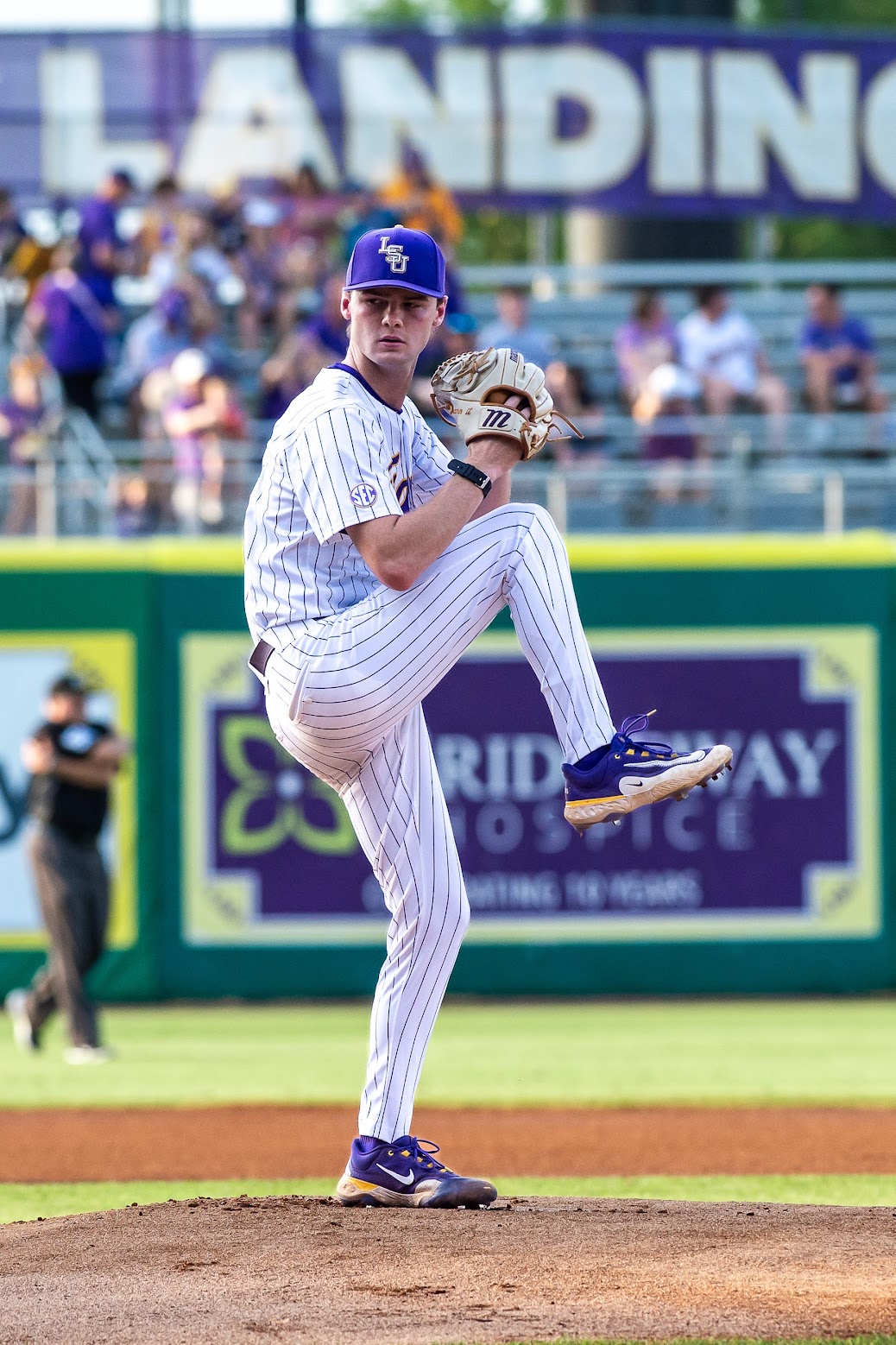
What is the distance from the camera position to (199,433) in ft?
39.8

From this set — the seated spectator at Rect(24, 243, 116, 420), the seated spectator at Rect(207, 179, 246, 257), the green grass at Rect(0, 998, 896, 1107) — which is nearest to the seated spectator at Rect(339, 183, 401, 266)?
the seated spectator at Rect(207, 179, 246, 257)

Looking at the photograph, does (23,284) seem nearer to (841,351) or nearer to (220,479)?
(220,479)

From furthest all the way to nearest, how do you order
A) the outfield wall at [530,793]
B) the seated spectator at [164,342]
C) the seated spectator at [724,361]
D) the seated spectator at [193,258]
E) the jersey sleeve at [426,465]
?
the seated spectator at [193,258], the seated spectator at [724,361], the seated spectator at [164,342], the outfield wall at [530,793], the jersey sleeve at [426,465]

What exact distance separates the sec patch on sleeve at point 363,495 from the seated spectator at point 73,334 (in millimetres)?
9059

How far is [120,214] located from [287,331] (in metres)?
1.43

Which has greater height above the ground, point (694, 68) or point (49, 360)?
point (694, 68)

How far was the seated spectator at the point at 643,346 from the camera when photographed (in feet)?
A: 44.0

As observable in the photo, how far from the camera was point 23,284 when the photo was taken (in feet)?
45.5

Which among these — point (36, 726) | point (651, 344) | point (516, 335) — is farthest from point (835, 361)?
point (36, 726)

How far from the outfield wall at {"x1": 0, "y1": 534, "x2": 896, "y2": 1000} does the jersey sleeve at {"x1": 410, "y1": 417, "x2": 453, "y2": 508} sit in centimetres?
681

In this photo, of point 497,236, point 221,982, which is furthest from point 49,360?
point 497,236

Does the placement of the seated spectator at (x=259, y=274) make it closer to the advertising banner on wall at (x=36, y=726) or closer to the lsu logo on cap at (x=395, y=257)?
the advertising banner on wall at (x=36, y=726)

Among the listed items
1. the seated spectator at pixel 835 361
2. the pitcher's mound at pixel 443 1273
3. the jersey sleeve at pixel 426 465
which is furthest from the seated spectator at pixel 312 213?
the pitcher's mound at pixel 443 1273

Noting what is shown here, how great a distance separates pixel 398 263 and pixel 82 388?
904 cm
